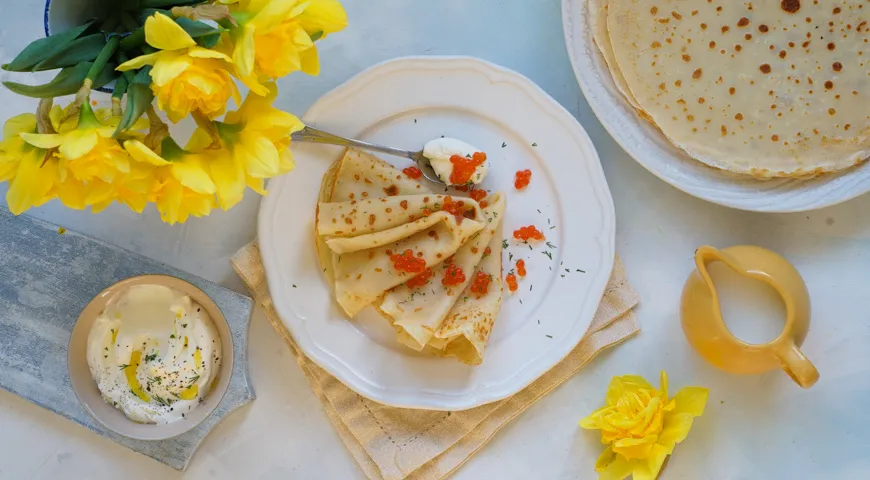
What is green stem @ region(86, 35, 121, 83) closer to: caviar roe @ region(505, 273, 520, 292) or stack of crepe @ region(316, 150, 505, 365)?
stack of crepe @ region(316, 150, 505, 365)

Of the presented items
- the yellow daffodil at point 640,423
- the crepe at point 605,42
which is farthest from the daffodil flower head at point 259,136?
the yellow daffodil at point 640,423

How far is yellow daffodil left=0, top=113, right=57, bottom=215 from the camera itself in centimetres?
105

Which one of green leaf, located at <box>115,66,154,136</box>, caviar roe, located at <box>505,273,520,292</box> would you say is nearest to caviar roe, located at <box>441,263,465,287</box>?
caviar roe, located at <box>505,273,520,292</box>

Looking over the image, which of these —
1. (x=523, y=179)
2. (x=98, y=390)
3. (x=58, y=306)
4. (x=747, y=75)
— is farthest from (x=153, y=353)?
(x=747, y=75)

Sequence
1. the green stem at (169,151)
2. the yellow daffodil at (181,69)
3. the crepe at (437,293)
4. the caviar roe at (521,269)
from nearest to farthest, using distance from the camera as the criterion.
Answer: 1. the yellow daffodil at (181,69)
2. the green stem at (169,151)
3. the crepe at (437,293)
4. the caviar roe at (521,269)

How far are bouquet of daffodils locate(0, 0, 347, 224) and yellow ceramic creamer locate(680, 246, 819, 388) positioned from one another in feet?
2.94

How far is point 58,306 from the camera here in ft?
5.45

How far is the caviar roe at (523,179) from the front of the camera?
169 centimetres

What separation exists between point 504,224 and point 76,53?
3.07ft

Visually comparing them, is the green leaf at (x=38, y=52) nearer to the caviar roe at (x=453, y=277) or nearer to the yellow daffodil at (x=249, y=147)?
the yellow daffodil at (x=249, y=147)

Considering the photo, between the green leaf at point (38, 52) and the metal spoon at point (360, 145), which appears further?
the metal spoon at point (360, 145)

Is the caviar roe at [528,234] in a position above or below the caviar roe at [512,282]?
above

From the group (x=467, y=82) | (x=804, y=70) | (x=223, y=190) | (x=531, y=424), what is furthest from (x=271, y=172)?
(x=804, y=70)

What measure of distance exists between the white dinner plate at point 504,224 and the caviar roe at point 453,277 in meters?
0.14
